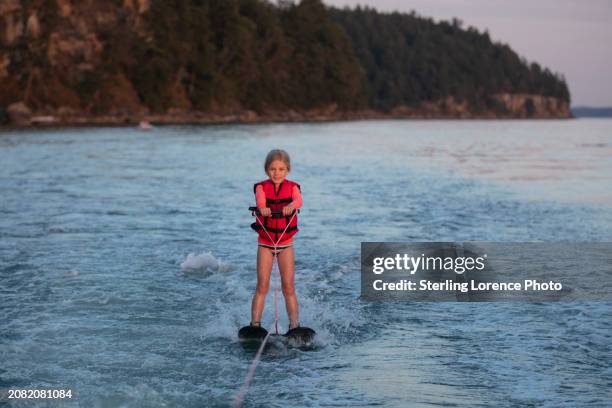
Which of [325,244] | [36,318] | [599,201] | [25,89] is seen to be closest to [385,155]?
[599,201]

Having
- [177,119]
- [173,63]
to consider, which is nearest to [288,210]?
[177,119]

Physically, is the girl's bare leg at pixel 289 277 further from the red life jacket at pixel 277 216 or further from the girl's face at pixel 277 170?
the girl's face at pixel 277 170

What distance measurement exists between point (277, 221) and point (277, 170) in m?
0.47

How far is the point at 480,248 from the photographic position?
12.7m

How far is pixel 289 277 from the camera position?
691 centimetres

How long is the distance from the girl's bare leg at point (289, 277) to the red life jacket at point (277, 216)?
15 cm

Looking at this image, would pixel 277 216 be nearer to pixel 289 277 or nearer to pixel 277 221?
pixel 277 221

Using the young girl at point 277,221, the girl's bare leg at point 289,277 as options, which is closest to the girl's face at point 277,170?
the young girl at point 277,221

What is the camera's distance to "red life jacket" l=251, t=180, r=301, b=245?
663 centimetres

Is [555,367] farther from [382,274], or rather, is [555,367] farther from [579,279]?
[382,274]

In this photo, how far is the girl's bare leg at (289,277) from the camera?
6.86 meters

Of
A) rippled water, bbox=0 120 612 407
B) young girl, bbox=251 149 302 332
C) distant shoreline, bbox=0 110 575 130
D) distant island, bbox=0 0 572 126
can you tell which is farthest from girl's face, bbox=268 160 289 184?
distant island, bbox=0 0 572 126

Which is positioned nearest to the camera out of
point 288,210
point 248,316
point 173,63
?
point 288,210

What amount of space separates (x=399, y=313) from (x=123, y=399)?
3543mm
